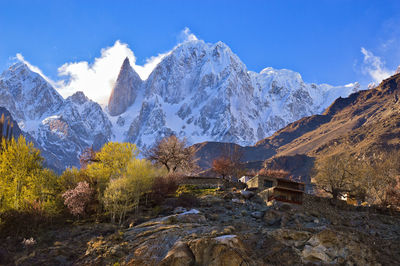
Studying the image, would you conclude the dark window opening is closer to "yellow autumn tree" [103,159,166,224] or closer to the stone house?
the stone house

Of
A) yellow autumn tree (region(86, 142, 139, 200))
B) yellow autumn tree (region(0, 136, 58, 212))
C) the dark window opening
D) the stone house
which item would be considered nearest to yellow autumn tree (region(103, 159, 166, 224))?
yellow autumn tree (region(86, 142, 139, 200))

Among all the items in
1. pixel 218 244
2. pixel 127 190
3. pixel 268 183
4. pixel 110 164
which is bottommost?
pixel 218 244

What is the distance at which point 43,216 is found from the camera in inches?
1777

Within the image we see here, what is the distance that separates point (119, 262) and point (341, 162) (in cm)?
5206

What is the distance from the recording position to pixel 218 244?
25453 mm

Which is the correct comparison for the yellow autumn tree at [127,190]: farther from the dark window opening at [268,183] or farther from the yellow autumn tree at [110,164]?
the dark window opening at [268,183]

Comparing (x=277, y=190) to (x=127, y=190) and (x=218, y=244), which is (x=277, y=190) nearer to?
(x=127, y=190)

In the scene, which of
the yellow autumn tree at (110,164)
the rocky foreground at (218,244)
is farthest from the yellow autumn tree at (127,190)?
the rocky foreground at (218,244)

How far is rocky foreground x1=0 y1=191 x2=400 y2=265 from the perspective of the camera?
25922 millimetres

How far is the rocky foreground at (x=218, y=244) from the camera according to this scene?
85.0 ft

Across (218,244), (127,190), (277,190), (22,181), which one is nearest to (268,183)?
(277,190)

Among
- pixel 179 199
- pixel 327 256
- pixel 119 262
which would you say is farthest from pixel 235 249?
pixel 179 199

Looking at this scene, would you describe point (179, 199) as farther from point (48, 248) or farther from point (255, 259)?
point (255, 259)

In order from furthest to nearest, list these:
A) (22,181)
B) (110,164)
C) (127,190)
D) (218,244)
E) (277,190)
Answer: (277,190)
(110,164)
(22,181)
(127,190)
(218,244)
